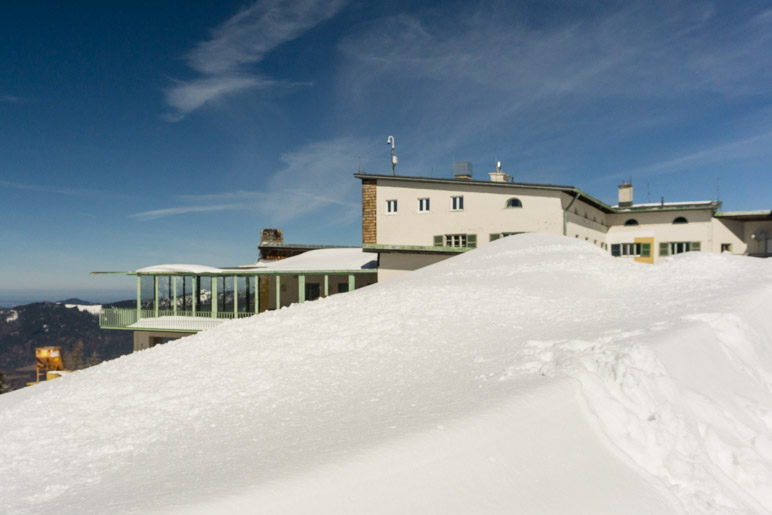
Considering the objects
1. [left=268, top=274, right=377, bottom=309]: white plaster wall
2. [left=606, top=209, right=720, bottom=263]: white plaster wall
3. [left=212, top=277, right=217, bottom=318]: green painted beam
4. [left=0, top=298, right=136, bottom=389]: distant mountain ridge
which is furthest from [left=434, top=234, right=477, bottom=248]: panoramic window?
[left=0, top=298, right=136, bottom=389]: distant mountain ridge

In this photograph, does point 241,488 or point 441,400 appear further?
point 441,400

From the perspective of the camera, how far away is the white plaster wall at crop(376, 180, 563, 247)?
22.2m

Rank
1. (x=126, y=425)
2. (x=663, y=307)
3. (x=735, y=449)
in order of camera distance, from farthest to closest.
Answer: (x=663, y=307), (x=126, y=425), (x=735, y=449)

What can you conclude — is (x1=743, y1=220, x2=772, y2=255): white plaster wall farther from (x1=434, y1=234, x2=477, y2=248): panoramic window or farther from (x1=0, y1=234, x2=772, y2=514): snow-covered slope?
(x1=0, y1=234, x2=772, y2=514): snow-covered slope

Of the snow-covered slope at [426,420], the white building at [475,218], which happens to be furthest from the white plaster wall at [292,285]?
the snow-covered slope at [426,420]

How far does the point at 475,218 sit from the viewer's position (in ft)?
74.7

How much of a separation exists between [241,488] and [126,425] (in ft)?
7.95

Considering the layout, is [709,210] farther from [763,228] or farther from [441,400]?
[441,400]

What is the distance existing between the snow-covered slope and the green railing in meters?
14.8

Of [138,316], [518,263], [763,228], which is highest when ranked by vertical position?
[763,228]

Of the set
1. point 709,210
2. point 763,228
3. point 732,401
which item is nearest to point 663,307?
point 732,401

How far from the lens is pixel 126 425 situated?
15.4 ft

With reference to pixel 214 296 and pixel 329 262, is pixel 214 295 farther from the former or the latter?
pixel 329 262

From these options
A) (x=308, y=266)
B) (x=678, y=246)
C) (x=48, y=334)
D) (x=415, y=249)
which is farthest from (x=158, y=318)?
(x=48, y=334)
